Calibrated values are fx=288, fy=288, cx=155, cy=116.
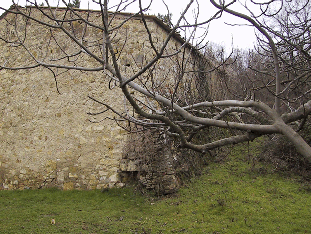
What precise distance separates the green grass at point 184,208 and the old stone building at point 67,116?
0.51 m

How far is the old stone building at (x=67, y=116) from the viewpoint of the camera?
300 inches

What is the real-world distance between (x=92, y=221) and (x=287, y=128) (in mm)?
4351

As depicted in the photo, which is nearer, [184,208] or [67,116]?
[184,208]

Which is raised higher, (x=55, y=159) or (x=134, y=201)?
(x=55, y=159)

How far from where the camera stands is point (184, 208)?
6133 millimetres

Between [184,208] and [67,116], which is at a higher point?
[67,116]

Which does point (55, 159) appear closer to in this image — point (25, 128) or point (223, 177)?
point (25, 128)

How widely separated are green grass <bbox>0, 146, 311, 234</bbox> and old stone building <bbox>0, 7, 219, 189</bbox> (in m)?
0.51

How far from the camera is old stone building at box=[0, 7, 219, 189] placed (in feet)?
25.0

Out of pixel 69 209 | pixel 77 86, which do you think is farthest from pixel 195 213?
pixel 77 86

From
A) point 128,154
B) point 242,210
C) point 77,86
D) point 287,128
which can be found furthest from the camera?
point 77,86

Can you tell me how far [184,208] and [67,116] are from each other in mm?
4125

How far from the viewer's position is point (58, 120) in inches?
320

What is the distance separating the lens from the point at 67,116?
8055 millimetres
